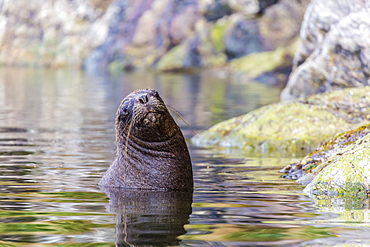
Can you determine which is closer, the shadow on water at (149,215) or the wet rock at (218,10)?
the shadow on water at (149,215)

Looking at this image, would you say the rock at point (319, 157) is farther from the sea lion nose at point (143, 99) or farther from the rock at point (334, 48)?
the rock at point (334, 48)

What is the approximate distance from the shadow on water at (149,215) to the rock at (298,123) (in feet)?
17.9

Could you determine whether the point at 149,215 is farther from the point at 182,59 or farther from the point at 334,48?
the point at 182,59

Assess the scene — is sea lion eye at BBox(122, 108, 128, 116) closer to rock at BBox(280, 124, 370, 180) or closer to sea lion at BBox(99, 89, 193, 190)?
sea lion at BBox(99, 89, 193, 190)

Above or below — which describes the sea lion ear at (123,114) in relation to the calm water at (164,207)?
above

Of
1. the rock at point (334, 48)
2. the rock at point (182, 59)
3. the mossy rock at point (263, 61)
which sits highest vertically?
the rock at point (182, 59)

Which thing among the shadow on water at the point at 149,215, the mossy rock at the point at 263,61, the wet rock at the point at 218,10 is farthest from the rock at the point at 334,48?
the wet rock at the point at 218,10

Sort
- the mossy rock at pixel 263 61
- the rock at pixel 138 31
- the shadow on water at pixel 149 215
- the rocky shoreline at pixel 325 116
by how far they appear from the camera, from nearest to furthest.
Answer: the shadow on water at pixel 149 215, the rocky shoreline at pixel 325 116, the mossy rock at pixel 263 61, the rock at pixel 138 31

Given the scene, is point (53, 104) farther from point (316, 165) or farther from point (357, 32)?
point (316, 165)

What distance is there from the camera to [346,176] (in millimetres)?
8281

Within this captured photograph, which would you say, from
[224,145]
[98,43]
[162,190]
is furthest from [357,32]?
[98,43]

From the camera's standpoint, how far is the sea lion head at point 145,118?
8.04 meters

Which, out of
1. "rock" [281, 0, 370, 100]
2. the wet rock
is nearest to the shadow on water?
"rock" [281, 0, 370, 100]

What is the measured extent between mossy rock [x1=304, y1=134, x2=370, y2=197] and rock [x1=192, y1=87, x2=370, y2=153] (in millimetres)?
4646
